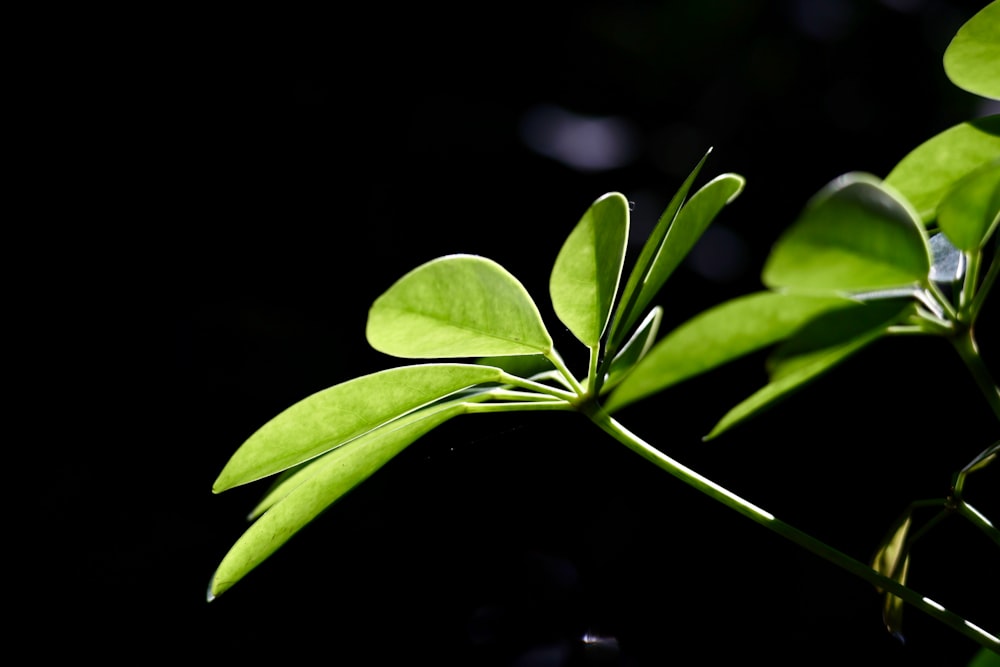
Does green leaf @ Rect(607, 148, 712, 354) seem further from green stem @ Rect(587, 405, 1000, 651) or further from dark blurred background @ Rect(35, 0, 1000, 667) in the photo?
dark blurred background @ Rect(35, 0, 1000, 667)

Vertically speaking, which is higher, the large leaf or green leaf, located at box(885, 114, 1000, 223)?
green leaf, located at box(885, 114, 1000, 223)

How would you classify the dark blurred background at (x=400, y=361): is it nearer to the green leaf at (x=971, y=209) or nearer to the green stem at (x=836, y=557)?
the green stem at (x=836, y=557)

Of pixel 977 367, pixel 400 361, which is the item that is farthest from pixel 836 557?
pixel 400 361

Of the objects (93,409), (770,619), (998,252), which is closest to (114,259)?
(93,409)

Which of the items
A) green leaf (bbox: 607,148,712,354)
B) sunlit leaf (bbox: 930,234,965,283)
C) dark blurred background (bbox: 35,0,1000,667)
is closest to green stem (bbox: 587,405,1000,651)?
green leaf (bbox: 607,148,712,354)

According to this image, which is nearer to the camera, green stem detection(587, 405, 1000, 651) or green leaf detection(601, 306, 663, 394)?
green stem detection(587, 405, 1000, 651)

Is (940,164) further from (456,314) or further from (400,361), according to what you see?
(400,361)
